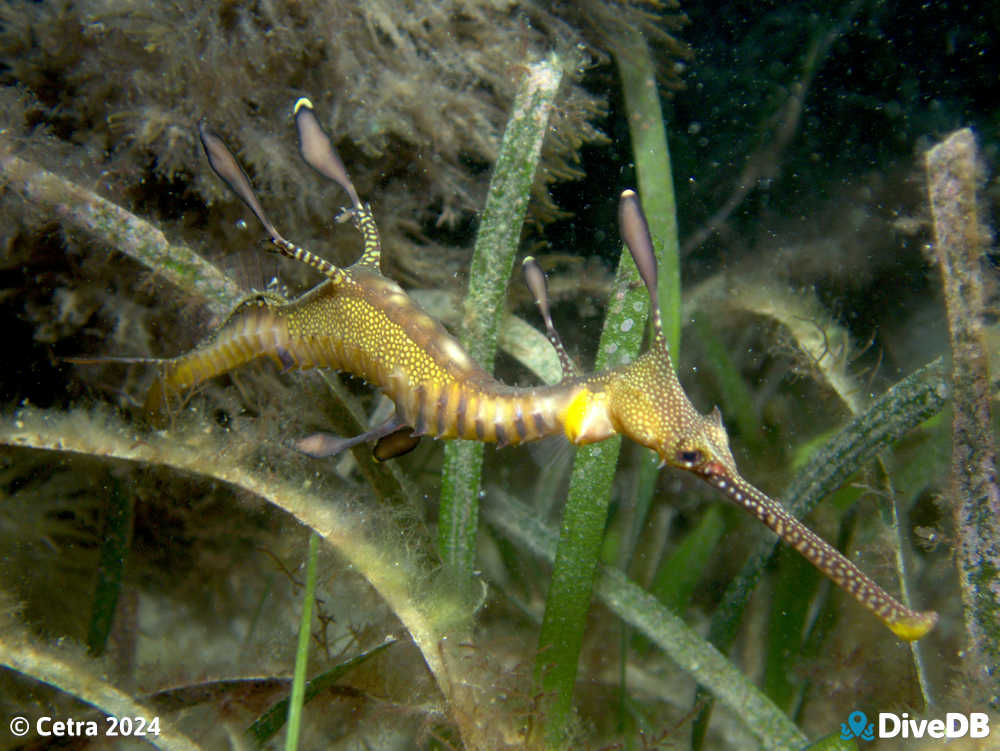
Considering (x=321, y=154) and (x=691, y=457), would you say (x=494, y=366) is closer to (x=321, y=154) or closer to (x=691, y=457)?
(x=321, y=154)

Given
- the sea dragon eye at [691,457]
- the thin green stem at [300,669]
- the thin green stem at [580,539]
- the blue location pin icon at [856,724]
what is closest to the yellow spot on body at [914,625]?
the sea dragon eye at [691,457]

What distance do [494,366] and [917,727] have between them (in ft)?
10.5

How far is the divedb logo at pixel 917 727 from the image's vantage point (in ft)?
8.02

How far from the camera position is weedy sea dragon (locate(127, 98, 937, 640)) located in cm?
194

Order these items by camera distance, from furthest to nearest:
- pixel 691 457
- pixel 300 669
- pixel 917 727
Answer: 1. pixel 917 727
2. pixel 300 669
3. pixel 691 457

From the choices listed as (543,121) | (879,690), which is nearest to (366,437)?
(543,121)

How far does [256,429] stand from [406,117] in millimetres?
2001

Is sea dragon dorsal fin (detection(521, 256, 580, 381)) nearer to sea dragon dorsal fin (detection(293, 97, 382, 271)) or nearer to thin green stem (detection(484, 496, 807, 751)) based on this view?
sea dragon dorsal fin (detection(293, 97, 382, 271))

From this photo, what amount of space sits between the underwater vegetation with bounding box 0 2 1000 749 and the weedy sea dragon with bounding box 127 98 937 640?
0.20 ft

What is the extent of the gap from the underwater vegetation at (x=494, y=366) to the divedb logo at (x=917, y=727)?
89 mm

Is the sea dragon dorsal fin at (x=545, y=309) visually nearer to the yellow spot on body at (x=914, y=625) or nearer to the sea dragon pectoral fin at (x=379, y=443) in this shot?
the sea dragon pectoral fin at (x=379, y=443)

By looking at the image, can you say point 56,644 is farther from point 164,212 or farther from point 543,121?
point 543,121

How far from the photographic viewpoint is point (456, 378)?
219cm

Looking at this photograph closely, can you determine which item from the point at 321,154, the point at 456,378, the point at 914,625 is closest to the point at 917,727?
the point at 914,625
